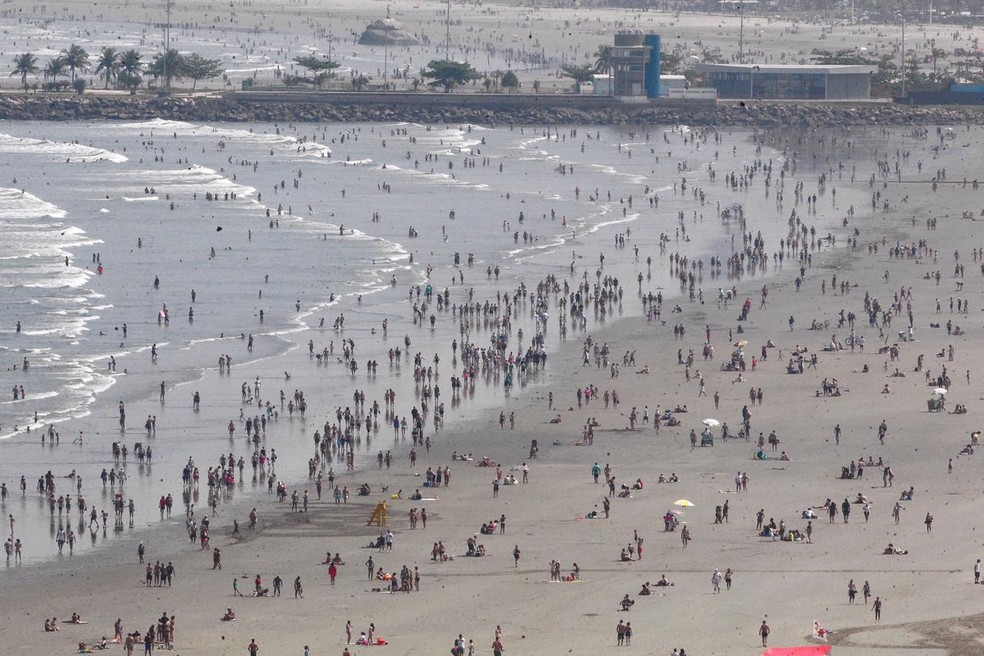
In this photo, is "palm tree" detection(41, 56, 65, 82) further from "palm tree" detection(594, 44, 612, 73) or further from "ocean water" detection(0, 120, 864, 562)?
"palm tree" detection(594, 44, 612, 73)

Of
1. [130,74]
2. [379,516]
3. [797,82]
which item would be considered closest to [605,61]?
[797,82]

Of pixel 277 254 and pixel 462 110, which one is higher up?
pixel 462 110

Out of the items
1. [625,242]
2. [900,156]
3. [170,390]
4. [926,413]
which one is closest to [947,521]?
[926,413]

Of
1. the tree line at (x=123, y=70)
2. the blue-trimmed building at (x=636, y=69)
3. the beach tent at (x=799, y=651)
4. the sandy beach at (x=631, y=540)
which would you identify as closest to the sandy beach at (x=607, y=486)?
the sandy beach at (x=631, y=540)

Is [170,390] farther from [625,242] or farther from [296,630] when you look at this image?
[625,242]

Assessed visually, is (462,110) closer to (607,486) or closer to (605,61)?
(605,61)

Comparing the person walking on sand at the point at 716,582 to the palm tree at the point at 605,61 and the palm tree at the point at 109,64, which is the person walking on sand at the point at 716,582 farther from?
the palm tree at the point at 109,64

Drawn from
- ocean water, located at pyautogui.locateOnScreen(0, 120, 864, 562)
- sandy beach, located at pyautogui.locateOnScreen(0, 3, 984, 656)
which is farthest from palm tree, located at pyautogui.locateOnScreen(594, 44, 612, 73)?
sandy beach, located at pyautogui.locateOnScreen(0, 3, 984, 656)
